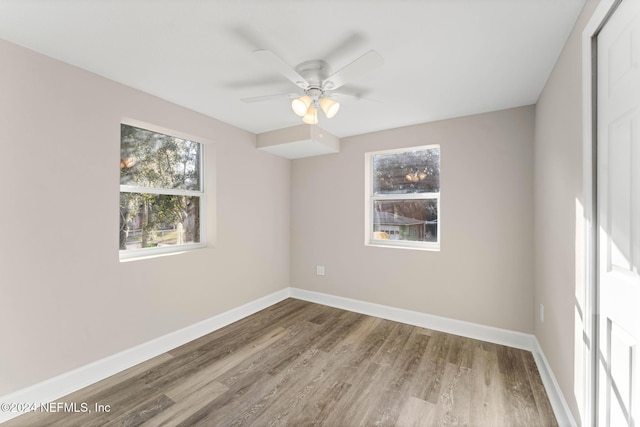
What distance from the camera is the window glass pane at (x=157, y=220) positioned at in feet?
7.58

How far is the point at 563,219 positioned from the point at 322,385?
198 centimetres

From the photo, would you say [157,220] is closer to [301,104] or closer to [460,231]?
[301,104]

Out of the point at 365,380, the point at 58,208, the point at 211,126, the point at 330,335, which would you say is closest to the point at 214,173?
the point at 211,126

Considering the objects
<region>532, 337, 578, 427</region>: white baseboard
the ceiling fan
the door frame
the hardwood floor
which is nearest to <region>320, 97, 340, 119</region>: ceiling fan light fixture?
the ceiling fan

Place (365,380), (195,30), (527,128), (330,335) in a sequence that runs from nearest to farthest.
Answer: (195,30) < (365,380) < (527,128) < (330,335)

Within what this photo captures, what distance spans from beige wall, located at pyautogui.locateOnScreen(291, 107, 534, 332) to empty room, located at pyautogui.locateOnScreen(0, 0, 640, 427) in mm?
22

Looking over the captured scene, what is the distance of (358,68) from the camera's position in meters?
1.51

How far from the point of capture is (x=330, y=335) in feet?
8.98

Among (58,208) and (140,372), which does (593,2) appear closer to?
(58,208)

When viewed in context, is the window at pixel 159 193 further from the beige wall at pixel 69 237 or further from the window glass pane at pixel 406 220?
the window glass pane at pixel 406 220

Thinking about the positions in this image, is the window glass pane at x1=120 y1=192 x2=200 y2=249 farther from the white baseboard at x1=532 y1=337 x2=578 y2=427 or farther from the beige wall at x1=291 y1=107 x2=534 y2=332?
the white baseboard at x1=532 y1=337 x2=578 y2=427

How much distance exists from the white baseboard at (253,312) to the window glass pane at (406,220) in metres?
0.88

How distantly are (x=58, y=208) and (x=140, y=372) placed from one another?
1381 mm

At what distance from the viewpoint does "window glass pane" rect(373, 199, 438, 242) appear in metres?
3.04
